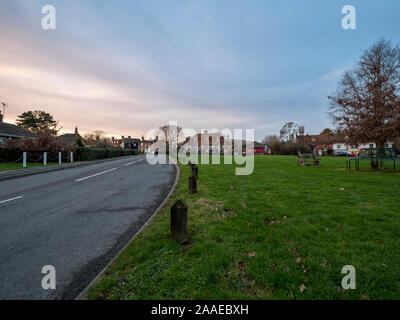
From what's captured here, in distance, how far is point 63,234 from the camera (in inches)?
159

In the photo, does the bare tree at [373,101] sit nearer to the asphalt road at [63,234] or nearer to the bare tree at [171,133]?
the asphalt road at [63,234]

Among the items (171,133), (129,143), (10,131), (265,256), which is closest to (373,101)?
(265,256)

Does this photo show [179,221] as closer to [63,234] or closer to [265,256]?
[265,256]

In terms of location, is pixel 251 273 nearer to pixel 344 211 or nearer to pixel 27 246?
pixel 344 211

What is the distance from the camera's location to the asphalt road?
8.55 feet

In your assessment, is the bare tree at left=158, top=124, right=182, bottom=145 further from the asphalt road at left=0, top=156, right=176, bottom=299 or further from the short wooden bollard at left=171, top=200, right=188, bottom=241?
the short wooden bollard at left=171, top=200, right=188, bottom=241

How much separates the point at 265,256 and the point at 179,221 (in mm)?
1549

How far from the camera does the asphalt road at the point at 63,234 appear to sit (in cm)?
261

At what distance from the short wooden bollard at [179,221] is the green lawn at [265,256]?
0.47 ft

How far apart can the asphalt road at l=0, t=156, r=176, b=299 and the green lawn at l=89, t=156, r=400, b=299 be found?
49 centimetres

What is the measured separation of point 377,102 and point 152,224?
53.1 feet

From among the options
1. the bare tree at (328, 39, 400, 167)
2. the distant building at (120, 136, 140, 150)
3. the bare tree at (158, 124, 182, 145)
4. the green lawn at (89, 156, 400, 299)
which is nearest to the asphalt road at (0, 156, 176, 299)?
→ the green lawn at (89, 156, 400, 299)

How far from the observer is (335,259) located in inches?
110

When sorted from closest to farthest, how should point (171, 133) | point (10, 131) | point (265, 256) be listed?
point (265, 256)
point (10, 131)
point (171, 133)
